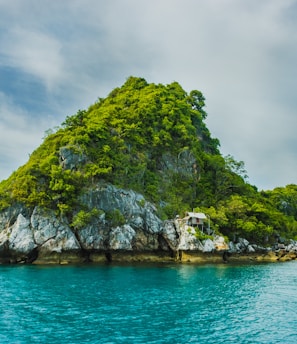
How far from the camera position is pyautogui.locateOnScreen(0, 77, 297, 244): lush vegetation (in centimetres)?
4484

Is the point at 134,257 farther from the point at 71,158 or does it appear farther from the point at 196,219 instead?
the point at 71,158

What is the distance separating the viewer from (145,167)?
52656mm

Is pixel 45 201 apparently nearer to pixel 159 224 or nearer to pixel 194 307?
pixel 159 224

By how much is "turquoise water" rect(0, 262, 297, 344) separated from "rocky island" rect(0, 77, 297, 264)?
898 centimetres

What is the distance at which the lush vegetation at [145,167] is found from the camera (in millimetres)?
44844

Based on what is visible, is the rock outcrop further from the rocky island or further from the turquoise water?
the turquoise water

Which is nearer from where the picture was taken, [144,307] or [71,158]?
[144,307]

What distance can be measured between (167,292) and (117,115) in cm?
3677

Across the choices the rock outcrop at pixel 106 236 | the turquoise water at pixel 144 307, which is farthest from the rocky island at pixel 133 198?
the turquoise water at pixel 144 307

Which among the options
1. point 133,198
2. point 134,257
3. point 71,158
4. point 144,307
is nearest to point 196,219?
point 133,198

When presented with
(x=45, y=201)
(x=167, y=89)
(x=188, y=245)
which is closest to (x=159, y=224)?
(x=188, y=245)

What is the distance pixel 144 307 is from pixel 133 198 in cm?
2782

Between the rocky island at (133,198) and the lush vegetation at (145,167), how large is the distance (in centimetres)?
17

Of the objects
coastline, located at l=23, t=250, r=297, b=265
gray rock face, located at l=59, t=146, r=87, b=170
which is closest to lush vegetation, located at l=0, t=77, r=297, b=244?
gray rock face, located at l=59, t=146, r=87, b=170
